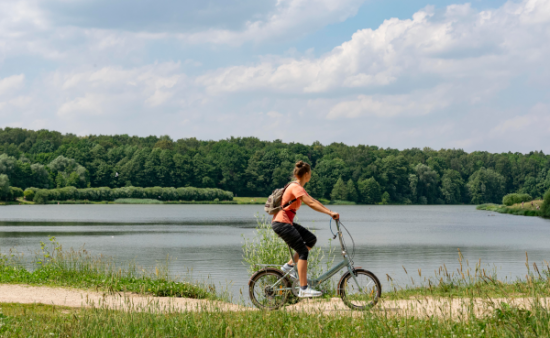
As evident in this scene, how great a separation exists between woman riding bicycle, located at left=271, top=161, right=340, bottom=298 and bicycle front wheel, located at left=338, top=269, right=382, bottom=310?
389 mm

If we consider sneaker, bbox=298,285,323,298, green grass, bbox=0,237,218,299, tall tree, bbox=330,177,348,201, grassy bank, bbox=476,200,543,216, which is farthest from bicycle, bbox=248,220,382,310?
tall tree, bbox=330,177,348,201

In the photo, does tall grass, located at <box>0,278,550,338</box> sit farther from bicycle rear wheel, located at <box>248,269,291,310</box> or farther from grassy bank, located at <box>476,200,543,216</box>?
grassy bank, located at <box>476,200,543,216</box>

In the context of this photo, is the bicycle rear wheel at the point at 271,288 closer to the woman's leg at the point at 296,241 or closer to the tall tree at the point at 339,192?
the woman's leg at the point at 296,241

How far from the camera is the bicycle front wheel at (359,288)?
7.80m

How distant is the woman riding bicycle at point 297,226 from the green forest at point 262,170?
104054 millimetres

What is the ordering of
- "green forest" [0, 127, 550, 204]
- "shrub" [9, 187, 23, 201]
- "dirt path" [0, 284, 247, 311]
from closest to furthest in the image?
1. "dirt path" [0, 284, 247, 311]
2. "shrub" [9, 187, 23, 201]
3. "green forest" [0, 127, 550, 204]

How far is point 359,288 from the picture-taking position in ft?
25.4

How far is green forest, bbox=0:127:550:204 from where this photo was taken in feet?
384

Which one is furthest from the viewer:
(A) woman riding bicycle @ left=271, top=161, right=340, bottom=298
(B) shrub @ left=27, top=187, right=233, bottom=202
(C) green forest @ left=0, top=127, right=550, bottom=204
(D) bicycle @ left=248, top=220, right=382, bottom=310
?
(C) green forest @ left=0, top=127, right=550, bottom=204

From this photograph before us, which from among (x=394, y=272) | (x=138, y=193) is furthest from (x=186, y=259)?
(x=138, y=193)

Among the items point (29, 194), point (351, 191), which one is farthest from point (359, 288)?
point (351, 191)

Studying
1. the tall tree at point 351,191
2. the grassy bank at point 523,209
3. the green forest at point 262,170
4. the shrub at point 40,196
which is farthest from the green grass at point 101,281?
the tall tree at point 351,191

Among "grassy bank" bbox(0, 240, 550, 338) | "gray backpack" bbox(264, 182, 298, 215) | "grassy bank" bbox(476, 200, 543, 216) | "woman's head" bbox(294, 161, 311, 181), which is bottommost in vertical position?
"grassy bank" bbox(476, 200, 543, 216)

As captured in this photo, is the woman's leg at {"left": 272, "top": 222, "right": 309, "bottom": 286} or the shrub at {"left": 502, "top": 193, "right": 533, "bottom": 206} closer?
the woman's leg at {"left": 272, "top": 222, "right": 309, "bottom": 286}
